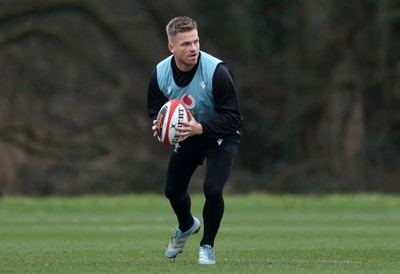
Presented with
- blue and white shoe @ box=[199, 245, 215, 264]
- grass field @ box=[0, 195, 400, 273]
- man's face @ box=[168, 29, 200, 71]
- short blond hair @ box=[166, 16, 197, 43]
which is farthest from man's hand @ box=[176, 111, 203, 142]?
grass field @ box=[0, 195, 400, 273]

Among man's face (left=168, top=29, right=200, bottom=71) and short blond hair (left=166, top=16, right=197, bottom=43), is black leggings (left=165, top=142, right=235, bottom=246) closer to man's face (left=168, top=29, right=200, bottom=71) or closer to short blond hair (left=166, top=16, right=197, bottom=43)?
man's face (left=168, top=29, right=200, bottom=71)

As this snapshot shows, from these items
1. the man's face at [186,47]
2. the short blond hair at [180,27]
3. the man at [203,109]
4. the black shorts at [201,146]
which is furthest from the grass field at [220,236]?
the short blond hair at [180,27]

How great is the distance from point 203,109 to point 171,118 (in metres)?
0.54

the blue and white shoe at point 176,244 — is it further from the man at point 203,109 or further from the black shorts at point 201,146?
the black shorts at point 201,146

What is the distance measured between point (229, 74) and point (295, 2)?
25.7 meters

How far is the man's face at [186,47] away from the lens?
10.6 metres

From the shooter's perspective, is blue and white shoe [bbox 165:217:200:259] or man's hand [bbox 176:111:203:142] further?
blue and white shoe [bbox 165:217:200:259]

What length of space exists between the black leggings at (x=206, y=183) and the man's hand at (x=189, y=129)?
372 mm

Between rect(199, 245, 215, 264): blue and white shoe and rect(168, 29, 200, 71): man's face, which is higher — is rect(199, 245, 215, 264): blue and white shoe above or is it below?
below

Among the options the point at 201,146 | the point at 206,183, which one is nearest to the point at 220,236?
the point at 201,146

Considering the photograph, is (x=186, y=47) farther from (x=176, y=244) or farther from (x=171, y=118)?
(x=176, y=244)

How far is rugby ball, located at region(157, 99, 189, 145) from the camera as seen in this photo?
1043cm

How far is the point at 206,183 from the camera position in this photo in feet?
34.8

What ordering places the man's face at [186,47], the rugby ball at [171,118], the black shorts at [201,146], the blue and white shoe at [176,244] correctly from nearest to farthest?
1. the rugby ball at [171,118]
2. the man's face at [186,47]
3. the black shorts at [201,146]
4. the blue and white shoe at [176,244]
